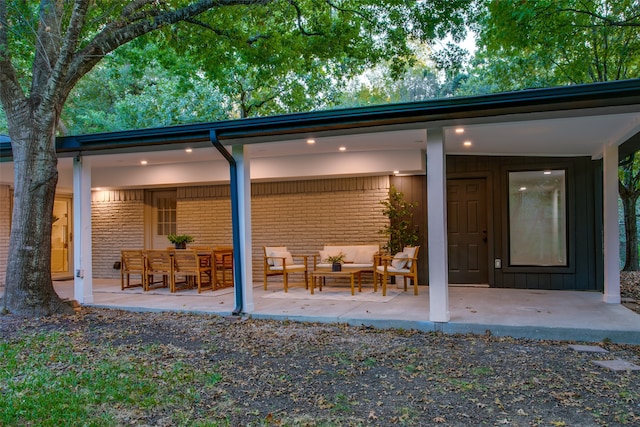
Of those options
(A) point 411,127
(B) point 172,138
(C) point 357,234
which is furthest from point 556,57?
(B) point 172,138

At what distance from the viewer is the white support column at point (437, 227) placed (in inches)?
215

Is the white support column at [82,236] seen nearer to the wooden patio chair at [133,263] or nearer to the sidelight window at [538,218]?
the wooden patio chair at [133,263]

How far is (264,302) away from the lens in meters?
7.24

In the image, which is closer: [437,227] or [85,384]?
[85,384]

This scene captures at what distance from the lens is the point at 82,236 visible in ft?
24.5

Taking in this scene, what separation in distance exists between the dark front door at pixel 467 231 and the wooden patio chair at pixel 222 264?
415 cm

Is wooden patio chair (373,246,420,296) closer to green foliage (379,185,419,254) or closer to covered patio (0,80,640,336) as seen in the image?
covered patio (0,80,640,336)

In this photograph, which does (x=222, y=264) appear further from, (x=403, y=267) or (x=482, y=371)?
(x=482, y=371)

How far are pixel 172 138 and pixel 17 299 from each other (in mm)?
2974

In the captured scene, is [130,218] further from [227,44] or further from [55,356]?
[55,356]

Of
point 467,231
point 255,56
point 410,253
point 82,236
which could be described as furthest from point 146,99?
point 467,231

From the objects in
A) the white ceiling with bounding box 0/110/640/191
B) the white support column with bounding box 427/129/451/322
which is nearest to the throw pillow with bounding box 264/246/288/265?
the white ceiling with bounding box 0/110/640/191

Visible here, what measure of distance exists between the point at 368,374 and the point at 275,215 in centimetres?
605

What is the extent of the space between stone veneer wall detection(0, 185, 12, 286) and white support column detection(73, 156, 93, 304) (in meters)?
4.02
